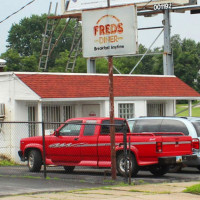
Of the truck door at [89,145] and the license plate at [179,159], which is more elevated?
the truck door at [89,145]

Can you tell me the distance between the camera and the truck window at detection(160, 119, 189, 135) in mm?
21466

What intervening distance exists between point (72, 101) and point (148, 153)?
32.3 ft

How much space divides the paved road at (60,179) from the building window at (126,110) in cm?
662

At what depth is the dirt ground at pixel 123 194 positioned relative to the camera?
14.9m

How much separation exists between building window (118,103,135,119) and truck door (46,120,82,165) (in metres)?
8.32

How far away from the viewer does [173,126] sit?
21.8 m

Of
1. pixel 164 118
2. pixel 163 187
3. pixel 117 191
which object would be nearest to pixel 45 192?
pixel 117 191

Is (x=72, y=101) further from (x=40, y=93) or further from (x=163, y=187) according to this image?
(x=163, y=187)

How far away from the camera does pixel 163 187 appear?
56.0 feet

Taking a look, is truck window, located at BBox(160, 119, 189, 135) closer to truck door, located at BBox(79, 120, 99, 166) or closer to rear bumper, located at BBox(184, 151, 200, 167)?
rear bumper, located at BBox(184, 151, 200, 167)

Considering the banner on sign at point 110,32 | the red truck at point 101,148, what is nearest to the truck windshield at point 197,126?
the red truck at point 101,148

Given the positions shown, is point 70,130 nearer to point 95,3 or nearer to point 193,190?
point 193,190

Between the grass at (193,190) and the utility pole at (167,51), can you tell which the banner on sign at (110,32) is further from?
the utility pole at (167,51)

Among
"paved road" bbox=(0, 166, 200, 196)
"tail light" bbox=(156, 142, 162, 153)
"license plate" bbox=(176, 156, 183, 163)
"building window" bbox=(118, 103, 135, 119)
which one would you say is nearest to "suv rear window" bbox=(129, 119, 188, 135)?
"paved road" bbox=(0, 166, 200, 196)
